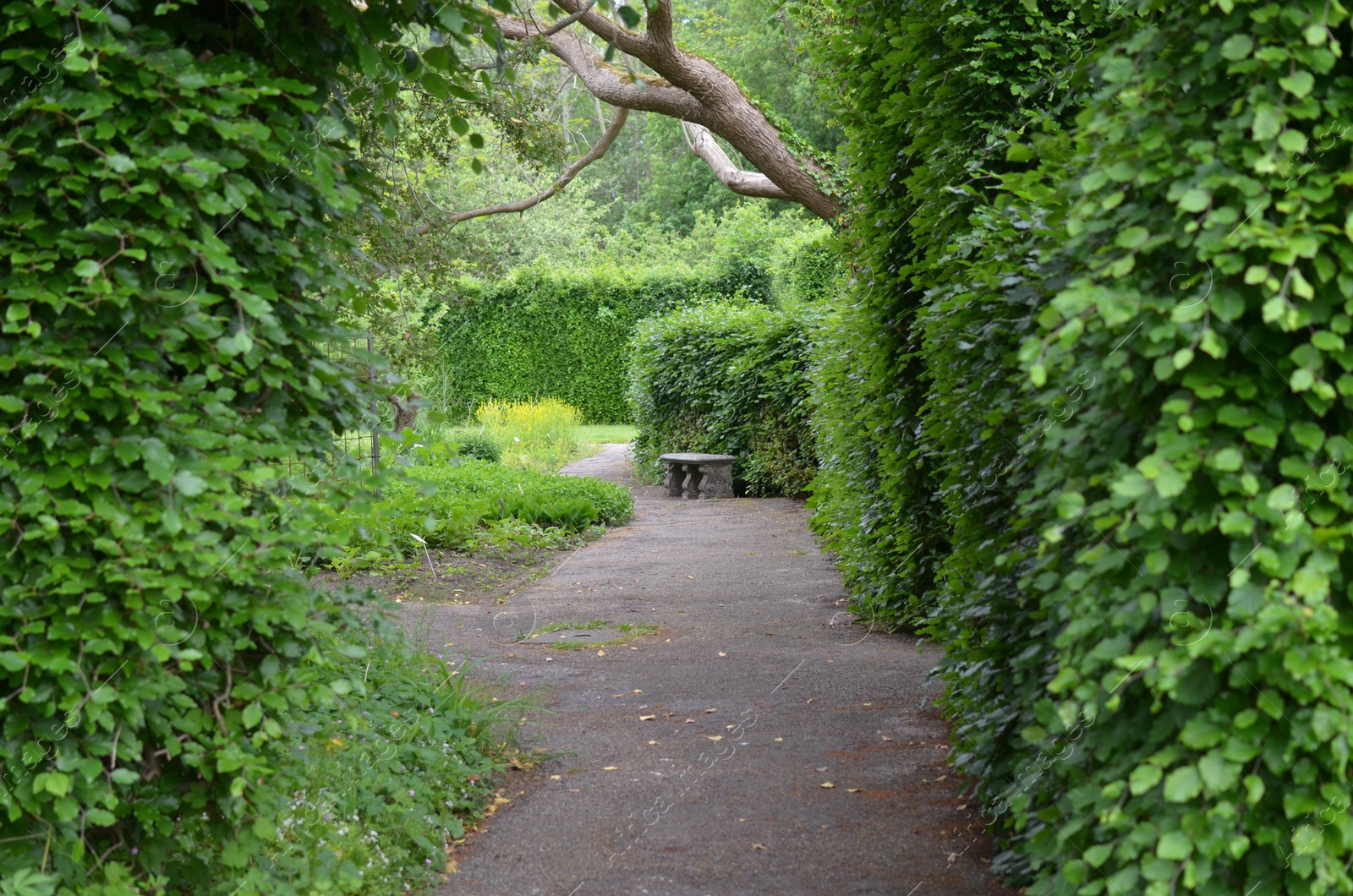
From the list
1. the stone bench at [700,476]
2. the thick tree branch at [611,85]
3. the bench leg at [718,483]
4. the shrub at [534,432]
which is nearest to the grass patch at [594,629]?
the thick tree branch at [611,85]

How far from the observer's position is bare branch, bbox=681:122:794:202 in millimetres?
12766

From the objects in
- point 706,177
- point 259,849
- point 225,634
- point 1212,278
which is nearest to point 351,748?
point 259,849

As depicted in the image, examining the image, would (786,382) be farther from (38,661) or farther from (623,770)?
(38,661)

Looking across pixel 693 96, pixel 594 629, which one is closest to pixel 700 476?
pixel 693 96

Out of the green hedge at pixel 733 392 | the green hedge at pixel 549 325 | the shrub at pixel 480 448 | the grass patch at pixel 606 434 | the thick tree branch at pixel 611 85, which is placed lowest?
the shrub at pixel 480 448

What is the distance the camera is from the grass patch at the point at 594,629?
6551 millimetres

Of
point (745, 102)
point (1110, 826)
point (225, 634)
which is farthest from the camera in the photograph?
point (745, 102)

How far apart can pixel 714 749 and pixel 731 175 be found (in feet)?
32.3

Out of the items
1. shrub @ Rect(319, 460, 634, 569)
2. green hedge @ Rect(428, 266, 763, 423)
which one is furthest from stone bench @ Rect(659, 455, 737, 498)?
green hedge @ Rect(428, 266, 763, 423)

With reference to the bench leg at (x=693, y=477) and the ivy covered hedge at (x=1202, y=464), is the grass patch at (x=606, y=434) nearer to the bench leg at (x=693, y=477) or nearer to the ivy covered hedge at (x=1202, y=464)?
the bench leg at (x=693, y=477)

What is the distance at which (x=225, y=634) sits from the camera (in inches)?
100

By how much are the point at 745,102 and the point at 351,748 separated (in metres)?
8.56

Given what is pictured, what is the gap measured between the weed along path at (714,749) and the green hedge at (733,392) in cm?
480

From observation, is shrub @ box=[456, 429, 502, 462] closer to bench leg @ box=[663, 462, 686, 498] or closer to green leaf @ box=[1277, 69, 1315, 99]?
bench leg @ box=[663, 462, 686, 498]
